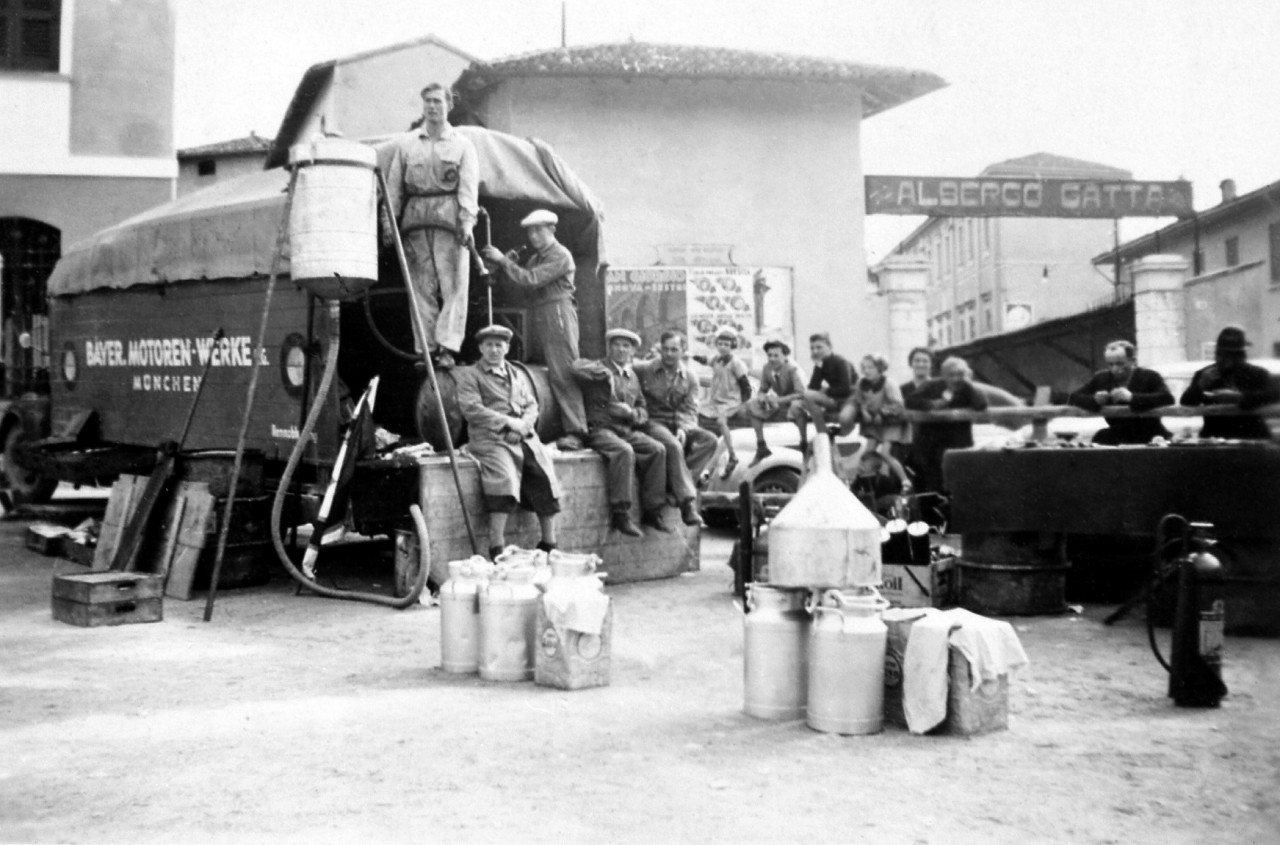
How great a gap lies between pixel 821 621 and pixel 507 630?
1678 millimetres

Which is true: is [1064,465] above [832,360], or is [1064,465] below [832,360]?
below

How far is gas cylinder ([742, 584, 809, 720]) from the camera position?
5012 millimetres

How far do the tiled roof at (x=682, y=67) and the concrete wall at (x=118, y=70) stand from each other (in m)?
11.3

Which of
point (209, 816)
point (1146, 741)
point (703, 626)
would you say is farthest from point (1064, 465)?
point (209, 816)

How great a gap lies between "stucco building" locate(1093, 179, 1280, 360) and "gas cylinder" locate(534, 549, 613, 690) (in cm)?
299

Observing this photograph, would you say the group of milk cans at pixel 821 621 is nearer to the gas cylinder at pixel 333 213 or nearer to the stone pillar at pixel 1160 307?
the gas cylinder at pixel 333 213

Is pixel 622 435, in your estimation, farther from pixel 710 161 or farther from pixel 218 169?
pixel 710 161

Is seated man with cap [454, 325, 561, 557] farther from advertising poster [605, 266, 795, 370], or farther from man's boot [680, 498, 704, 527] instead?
advertising poster [605, 266, 795, 370]

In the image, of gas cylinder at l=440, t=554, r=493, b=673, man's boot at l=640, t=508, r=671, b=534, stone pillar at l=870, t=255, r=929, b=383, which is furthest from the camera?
stone pillar at l=870, t=255, r=929, b=383

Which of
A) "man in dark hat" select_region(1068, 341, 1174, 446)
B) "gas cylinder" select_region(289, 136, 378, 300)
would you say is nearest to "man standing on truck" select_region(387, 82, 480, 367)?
"gas cylinder" select_region(289, 136, 378, 300)

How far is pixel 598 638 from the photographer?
5.68 m

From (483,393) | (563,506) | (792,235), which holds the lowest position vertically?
(563,506)

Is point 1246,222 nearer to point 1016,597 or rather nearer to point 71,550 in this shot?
point 1016,597

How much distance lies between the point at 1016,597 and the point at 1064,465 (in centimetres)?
89
